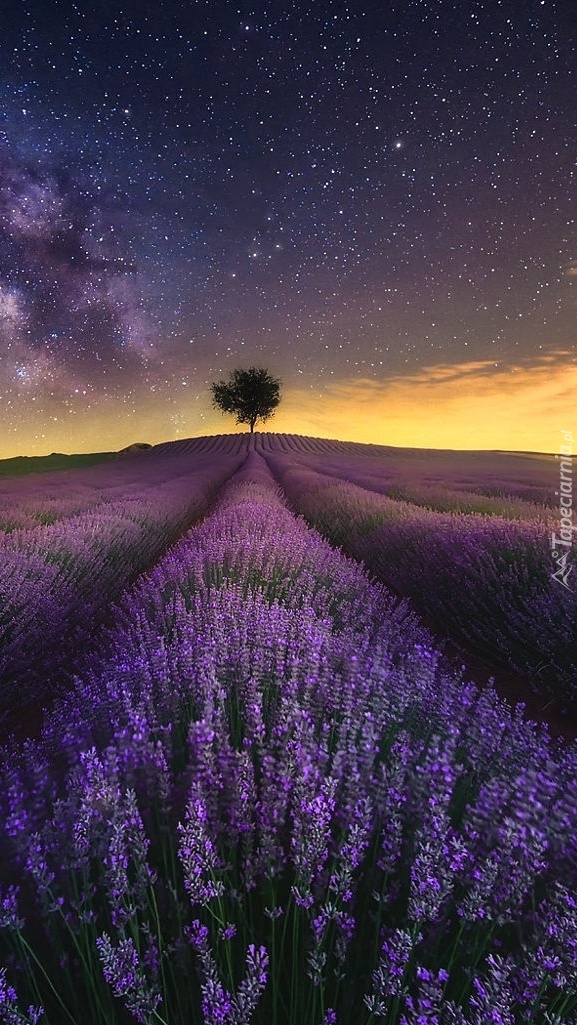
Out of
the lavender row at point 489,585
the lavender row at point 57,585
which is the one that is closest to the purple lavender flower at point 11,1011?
the lavender row at point 57,585

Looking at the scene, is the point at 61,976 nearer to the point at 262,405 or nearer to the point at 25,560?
the point at 25,560

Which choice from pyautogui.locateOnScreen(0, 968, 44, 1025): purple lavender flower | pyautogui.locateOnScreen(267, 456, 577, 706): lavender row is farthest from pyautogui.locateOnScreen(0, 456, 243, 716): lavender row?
pyautogui.locateOnScreen(267, 456, 577, 706): lavender row

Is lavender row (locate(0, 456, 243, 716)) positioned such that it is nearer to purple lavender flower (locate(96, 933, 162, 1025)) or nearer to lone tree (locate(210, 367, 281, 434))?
purple lavender flower (locate(96, 933, 162, 1025))

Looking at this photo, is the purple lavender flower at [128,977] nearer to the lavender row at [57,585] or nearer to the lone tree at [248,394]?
the lavender row at [57,585]

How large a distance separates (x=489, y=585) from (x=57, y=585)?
131 inches

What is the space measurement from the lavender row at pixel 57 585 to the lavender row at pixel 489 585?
2.79m

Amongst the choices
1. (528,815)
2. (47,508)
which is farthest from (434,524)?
(47,508)

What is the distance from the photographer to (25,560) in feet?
11.5

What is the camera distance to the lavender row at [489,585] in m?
3.17

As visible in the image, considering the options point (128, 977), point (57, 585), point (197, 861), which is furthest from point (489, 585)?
point (128, 977)

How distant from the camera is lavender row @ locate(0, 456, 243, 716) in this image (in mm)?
2951

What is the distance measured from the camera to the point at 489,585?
3.77 meters

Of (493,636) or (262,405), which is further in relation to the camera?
(262,405)

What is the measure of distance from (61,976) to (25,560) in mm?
3042
